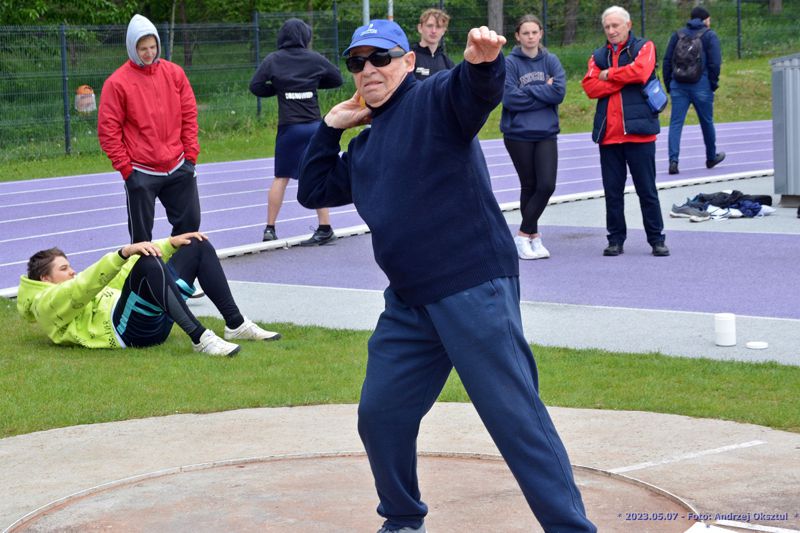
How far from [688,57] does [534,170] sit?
764 cm

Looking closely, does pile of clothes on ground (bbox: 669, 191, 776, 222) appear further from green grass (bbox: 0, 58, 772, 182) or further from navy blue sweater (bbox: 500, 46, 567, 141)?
green grass (bbox: 0, 58, 772, 182)

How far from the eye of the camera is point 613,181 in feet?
36.1

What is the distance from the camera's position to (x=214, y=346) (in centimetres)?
783

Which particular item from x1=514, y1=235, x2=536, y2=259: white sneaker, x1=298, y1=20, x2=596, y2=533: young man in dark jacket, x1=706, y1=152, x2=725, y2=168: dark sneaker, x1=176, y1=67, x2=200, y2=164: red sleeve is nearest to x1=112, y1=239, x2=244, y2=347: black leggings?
x1=176, y1=67, x2=200, y2=164: red sleeve

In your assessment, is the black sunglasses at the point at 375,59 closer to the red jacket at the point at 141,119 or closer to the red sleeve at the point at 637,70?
the red jacket at the point at 141,119

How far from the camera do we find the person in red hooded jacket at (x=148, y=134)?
9391 mm

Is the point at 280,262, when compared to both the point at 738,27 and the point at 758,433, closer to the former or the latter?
the point at 758,433

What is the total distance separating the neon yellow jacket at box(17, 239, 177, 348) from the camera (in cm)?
791

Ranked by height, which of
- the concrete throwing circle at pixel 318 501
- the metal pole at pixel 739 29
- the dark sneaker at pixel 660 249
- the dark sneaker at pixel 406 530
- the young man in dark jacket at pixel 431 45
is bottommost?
the concrete throwing circle at pixel 318 501

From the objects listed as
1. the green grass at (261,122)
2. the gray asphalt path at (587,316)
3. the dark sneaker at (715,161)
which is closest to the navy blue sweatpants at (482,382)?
the gray asphalt path at (587,316)

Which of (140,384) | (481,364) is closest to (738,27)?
(140,384)

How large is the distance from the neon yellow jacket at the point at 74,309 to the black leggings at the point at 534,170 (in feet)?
13.2

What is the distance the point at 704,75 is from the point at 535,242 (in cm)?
804

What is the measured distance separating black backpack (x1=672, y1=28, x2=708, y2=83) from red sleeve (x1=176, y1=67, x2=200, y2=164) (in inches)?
392
